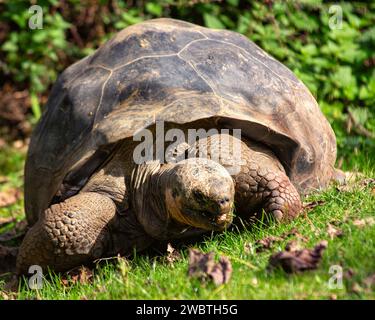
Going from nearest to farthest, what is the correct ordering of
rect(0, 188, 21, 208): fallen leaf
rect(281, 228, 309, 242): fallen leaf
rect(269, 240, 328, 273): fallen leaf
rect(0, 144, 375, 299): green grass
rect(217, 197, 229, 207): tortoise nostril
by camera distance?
rect(0, 144, 375, 299): green grass < rect(269, 240, 328, 273): fallen leaf < rect(281, 228, 309, 242): fallen leaf < rect(217, 197, 229, 207): tortoise nostril < rect(0, 188, 21, 208): fallen leaf

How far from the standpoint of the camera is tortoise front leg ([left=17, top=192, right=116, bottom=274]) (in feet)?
15.2

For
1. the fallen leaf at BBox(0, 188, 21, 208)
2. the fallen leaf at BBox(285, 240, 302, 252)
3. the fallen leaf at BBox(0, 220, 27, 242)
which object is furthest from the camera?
the fallen leaf at BBox(0, 188, 21, 208)

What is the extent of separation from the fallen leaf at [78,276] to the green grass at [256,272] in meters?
0.05

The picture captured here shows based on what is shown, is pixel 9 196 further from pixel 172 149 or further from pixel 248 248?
pixel 248 248

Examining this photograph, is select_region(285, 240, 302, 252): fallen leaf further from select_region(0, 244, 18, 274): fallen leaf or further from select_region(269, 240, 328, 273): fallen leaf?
select_region(0, 244, 18, 274): fallen leaf

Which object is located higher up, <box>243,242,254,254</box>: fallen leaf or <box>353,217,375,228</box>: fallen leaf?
<box>353,217,375,228</box>: fallen leaf

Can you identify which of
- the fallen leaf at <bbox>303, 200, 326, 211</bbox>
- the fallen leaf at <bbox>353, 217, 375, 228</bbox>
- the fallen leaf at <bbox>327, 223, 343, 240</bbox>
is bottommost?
the fallen leaf at <bbox>303, 200, 326, 211</bbox>

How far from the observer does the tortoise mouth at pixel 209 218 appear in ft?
13.9

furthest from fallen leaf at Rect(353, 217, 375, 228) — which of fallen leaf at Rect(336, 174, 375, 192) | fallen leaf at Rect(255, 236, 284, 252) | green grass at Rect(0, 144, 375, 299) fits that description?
fallen leaf at Rect(336, 174, 375, 192)

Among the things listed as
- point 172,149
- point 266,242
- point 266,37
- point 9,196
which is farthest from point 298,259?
point 9,196

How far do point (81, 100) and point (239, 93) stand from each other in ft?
3.95

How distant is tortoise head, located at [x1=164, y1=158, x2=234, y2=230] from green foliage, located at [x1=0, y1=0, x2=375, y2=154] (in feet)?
10.0

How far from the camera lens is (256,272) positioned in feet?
11.7
